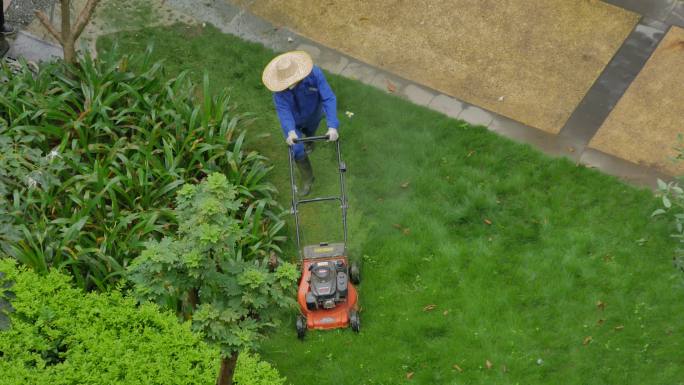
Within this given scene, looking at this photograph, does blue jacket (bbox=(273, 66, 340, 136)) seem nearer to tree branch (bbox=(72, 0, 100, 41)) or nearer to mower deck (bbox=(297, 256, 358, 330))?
mower deck (bbox=(297, 256, 358, 330))

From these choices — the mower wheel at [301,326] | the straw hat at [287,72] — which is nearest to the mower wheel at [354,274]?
the mower wheel at [301,326]

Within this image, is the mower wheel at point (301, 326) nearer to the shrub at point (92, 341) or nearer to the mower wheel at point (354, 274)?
the mower wheel at point (354, 274)

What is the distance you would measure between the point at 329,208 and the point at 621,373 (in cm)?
329

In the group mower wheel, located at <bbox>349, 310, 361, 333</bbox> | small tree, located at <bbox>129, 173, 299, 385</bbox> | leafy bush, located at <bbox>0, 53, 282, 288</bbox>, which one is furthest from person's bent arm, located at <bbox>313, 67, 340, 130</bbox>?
small tree, located at <bbox>129, 173, 299, 385</bbox>

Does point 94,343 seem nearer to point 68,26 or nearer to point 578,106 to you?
point 68,26

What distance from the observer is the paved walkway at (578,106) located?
350 inches

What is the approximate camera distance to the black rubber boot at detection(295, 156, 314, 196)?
28.1ft

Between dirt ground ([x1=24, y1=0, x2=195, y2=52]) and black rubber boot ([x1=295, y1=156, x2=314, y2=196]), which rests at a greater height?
dirt ground ([x1=24, y1=0, x2=195, y2=52])

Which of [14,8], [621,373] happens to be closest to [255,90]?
[14,8]

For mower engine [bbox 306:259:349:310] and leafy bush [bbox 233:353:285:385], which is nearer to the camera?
leafy bush [bbox 233:353:285:385]

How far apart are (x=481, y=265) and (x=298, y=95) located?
2407mm

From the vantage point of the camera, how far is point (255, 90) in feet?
31.9

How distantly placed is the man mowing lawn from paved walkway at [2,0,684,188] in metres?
1.65

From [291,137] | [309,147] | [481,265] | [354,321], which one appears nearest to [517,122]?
[481,265]
